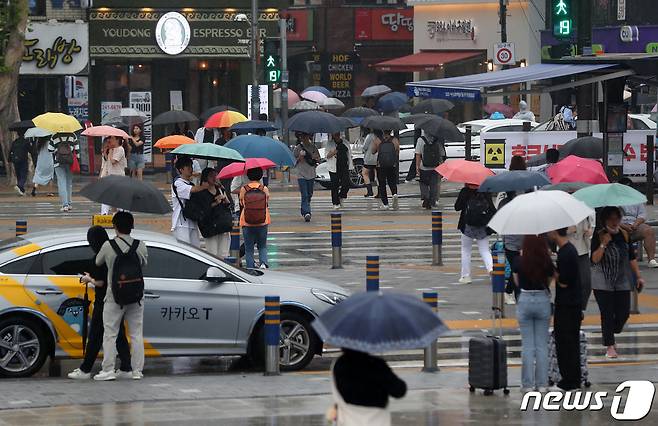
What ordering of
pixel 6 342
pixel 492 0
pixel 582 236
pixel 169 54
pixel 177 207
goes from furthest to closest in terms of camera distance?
pixel 492 0 → pixel 169 54 → pixel 177 207 → pixel 582 236 → pixel 6 342

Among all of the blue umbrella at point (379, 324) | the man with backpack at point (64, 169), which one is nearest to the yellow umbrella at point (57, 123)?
the man with backpack at point (64, 169)

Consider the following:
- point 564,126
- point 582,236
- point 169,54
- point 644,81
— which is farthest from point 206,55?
point 582,236

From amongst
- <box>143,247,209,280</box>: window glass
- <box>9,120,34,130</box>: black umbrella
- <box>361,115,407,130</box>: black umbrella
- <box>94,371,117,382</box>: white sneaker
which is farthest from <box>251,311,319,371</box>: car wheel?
<box>9,120,34,130</box>: black umbrella

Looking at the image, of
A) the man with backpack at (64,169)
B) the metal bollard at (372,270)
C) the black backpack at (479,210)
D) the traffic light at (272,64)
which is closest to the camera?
the metal bollard at (372,270)

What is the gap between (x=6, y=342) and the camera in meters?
15.0

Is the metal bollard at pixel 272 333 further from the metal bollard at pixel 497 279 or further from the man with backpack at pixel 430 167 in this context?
the man with backpack at pixel 430 167

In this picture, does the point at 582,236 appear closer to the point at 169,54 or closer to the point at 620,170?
the point at 620,170

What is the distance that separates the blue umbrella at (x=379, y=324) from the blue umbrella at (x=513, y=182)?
32.2 feet

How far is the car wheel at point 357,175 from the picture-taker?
40219 millimetres

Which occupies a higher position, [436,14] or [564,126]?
[436,14]

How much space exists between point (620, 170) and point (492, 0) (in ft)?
125

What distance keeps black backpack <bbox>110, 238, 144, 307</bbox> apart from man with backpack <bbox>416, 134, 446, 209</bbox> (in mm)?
18762

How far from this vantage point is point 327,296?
52.2 feet

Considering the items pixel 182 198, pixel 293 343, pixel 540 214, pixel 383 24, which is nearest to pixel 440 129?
pixel 182 198
